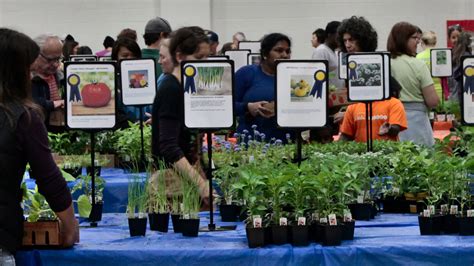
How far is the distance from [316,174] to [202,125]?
49 cm

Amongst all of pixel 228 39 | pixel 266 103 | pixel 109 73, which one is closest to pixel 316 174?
pixel 109 73

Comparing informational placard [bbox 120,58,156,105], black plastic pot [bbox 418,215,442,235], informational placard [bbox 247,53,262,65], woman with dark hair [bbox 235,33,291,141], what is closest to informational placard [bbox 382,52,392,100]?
woman with dark hair [bbox 235,33,291,141]

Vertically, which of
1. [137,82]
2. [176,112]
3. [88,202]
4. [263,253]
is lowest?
[263,253]

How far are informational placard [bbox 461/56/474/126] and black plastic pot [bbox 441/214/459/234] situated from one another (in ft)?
3.02

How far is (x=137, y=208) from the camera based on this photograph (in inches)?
169

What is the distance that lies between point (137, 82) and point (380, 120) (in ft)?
5.02

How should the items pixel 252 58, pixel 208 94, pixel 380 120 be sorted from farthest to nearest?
1. pixel 252 58
2. pixel 380 120
3. pixel 208 94

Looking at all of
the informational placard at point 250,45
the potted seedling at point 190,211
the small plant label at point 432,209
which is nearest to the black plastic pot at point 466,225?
the small plant label at point 432,209

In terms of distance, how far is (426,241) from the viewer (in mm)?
3783

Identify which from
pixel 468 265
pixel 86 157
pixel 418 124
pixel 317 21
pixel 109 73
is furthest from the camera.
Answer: pixel 317 21

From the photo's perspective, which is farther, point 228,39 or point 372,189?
point 228,39

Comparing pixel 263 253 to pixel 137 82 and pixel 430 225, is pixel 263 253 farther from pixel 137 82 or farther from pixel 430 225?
pixel 137 82

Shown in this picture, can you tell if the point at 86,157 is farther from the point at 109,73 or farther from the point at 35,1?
the point at 35,1

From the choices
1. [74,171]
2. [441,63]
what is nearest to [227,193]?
[74,171]
